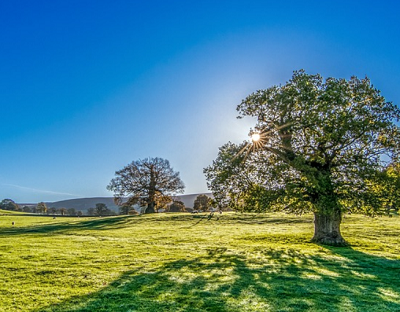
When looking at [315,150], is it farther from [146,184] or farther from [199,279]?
[146,184]

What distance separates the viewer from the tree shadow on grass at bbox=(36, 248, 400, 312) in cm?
775

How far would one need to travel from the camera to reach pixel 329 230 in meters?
21.4

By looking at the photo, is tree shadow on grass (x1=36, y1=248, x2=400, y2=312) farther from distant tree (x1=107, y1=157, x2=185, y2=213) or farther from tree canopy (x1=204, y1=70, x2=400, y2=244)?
distant tree (x1=107, y1=157, x2=185, y2=213)

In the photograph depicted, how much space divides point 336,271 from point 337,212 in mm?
9789

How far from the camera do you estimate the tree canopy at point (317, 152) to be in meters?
19.4

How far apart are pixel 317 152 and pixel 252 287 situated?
1373 cm

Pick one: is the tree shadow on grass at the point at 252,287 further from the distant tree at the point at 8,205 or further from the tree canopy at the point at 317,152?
the distant tree at the point at 8,205

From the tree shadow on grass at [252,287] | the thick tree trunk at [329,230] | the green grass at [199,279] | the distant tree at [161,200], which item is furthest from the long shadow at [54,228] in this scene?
the tree shadow on grass at [252,287]

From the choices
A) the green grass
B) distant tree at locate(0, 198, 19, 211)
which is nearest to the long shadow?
the green grass

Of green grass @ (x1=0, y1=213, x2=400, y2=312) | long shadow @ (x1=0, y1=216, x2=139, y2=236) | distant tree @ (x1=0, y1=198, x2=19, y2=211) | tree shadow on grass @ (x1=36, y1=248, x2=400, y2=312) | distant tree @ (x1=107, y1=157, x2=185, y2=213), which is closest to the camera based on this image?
tree shadow on grass @ (x1=36, y1=248, x2=400, y2=312)

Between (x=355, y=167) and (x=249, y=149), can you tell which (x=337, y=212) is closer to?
(x=355, y=167)

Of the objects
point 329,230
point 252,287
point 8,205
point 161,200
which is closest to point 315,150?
point 329,230

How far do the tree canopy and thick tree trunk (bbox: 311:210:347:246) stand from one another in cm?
7

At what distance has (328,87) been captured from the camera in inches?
813
